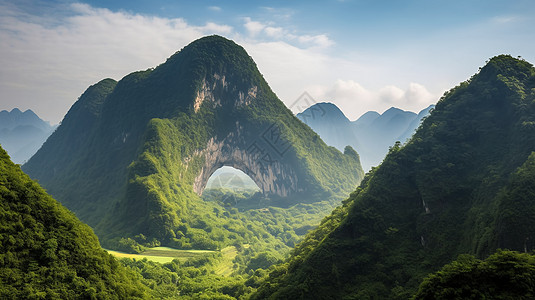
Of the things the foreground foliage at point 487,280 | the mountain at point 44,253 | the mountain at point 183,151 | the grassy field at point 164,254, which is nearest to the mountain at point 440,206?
the foreground foliage at point 487,280

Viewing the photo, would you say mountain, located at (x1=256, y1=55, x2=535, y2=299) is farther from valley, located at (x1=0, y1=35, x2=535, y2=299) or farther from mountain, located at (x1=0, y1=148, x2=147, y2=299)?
mountain, located at (x1=0, y1=148, x2=147, y2=299)

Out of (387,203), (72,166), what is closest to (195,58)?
(72,166)

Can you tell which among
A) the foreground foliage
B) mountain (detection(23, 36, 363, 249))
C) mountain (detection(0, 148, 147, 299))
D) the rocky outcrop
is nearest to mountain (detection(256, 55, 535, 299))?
the foreground foliage

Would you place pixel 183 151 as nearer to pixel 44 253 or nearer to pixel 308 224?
pixel 308 224

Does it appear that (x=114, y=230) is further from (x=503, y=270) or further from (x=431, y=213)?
(x=503, y=270)

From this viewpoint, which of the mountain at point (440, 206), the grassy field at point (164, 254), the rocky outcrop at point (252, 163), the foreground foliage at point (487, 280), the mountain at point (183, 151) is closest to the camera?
Answer: the foreground foliage at point (487, 280)

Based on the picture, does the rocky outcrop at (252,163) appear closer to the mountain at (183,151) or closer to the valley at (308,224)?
the mountain at (183,151)
